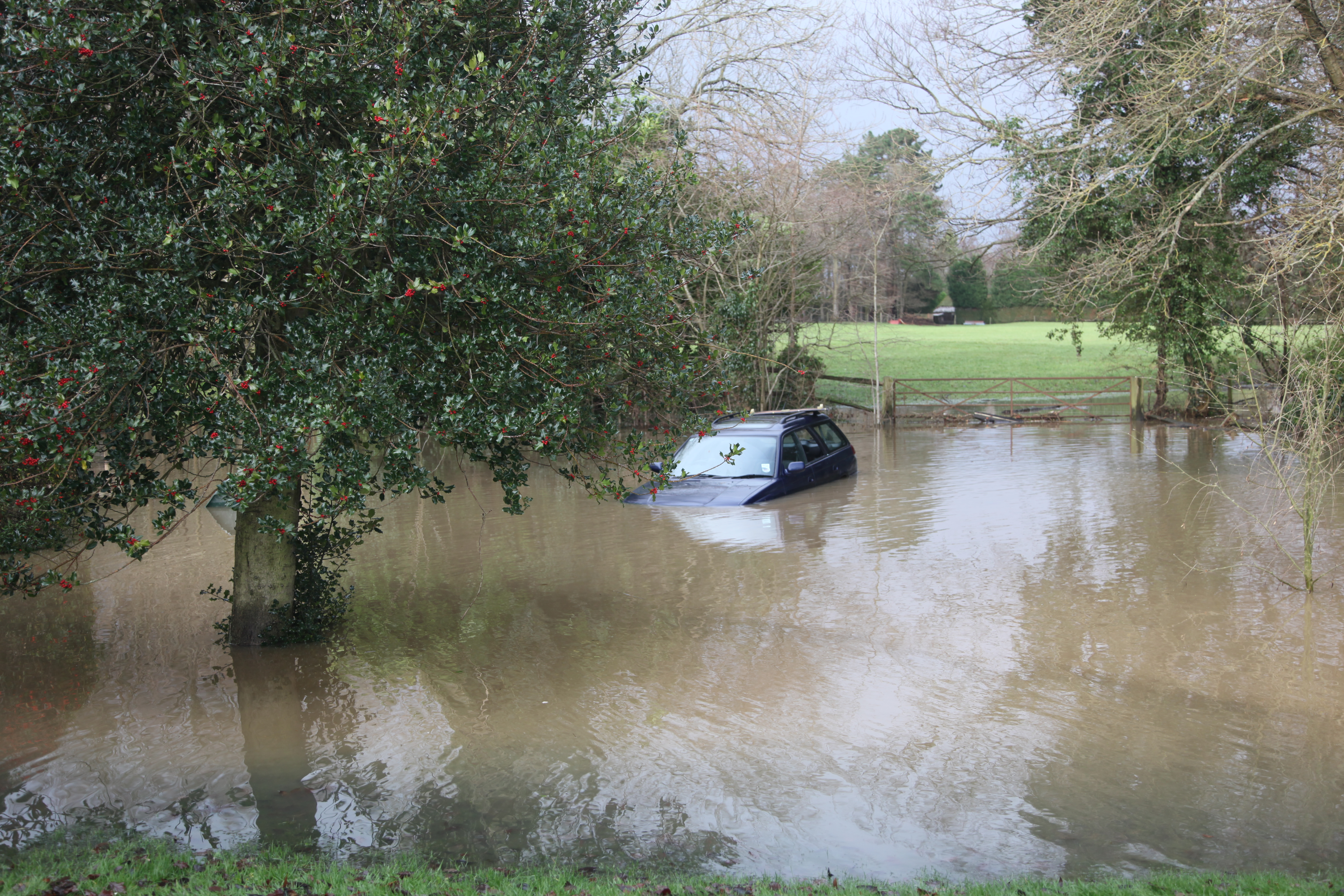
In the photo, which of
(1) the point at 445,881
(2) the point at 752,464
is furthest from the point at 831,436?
(1) the point at 445,881

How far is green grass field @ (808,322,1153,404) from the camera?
120ft

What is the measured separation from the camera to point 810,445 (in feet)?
50.0

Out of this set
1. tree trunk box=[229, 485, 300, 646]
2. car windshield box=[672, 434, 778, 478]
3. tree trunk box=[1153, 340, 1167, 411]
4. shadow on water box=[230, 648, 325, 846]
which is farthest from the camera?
tree trunk box=[1153, 340, 1167, 411]

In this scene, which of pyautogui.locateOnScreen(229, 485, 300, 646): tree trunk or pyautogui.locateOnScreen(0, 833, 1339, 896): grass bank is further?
pyautogui.locateOnScreen(229, 485, 300, 646): tree trunk

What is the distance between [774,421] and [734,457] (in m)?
1.41

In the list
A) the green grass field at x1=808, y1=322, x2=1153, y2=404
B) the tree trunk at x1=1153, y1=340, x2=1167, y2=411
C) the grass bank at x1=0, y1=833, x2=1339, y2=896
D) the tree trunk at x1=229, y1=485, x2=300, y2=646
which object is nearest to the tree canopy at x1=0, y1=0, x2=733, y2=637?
the tree trunk at x1=229, y1=485, x2=300, y2=646

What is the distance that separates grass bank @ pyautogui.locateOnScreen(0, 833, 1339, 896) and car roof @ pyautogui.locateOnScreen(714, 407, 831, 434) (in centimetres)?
934

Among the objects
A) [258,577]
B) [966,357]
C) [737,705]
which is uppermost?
[966,357]

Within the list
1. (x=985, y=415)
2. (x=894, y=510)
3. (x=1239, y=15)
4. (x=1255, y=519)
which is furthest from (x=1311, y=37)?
(x=985, y=415)

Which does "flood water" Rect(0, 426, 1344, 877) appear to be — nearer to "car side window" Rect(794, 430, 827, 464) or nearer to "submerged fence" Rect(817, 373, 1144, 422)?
"car side window" Rect(794, 430, 827, 464)

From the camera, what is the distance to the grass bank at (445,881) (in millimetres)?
4301

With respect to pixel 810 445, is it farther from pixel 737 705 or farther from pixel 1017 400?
pixel 1017 400

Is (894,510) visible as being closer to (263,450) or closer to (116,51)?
(263,450)

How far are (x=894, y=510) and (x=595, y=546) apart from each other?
170 inches
